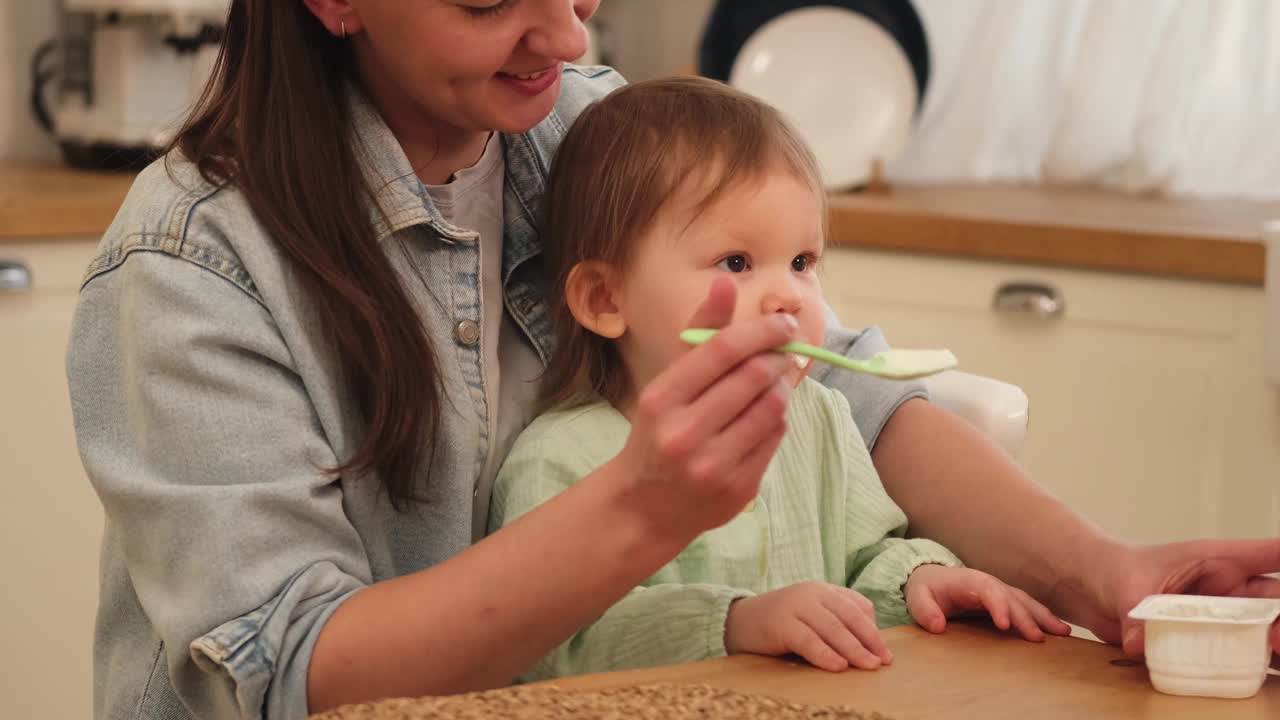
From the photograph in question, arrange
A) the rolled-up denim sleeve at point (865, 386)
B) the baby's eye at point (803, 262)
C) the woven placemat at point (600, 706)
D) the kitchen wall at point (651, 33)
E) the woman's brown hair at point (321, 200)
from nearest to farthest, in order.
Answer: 1. the woven placemat at point (600, 706)
2. the woman's brown hair at point (321, 200)
3. the baby's eye at point (803, 262)
4. the rolled-up denim sleeve at point (865, 386)
5. the kitchen wall at point (651, 33)

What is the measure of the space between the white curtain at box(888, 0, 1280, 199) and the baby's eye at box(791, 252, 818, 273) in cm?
171

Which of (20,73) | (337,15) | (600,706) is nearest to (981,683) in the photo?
(600,706)

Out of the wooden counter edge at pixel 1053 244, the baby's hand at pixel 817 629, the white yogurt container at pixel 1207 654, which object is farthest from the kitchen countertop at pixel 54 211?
the white yogurt container at pixel 1207 654

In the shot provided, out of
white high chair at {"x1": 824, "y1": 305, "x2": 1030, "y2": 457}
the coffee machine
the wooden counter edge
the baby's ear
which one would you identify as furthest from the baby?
the coffee machine

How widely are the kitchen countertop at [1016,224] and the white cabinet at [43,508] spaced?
0.20 ft

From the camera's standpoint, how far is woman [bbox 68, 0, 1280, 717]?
91 cm

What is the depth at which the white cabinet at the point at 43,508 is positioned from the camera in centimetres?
223

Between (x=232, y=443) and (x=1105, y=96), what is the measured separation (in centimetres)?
213

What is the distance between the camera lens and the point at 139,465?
997 millimetres

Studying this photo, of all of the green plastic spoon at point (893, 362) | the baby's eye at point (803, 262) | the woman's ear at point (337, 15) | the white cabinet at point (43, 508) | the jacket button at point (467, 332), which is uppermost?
the woman's ear at point (337, 15)

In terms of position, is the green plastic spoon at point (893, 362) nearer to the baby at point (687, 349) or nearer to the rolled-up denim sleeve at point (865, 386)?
the baby at point (687, 349)

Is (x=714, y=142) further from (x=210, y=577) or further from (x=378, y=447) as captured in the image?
(x=210, y=577)

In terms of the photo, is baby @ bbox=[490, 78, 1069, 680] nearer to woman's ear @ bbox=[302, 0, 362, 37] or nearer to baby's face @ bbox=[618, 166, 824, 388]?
baby's face @ bbox=[618, 166, 824, 388]

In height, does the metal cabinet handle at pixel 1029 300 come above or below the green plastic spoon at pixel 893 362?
below
